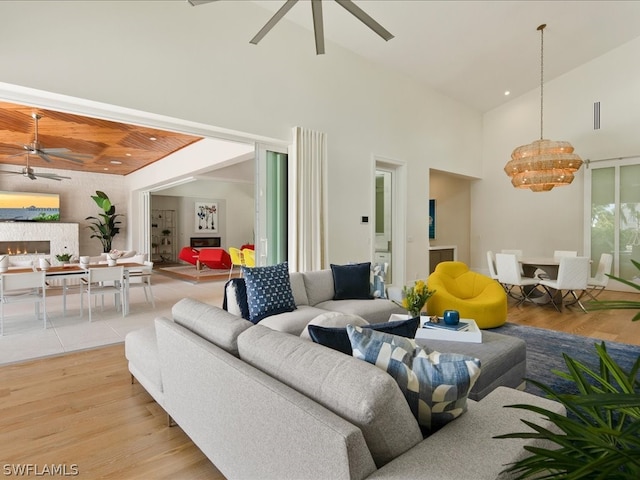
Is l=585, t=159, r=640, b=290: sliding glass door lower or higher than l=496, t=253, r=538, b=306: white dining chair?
higher

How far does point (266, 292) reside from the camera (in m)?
3.29

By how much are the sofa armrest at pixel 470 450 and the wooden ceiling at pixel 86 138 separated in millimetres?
5730

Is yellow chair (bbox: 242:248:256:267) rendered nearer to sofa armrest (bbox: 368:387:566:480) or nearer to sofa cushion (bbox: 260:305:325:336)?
sofa cushion (bbox: 260:305:325:336)

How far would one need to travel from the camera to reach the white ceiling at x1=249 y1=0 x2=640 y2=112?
4805 millimetres

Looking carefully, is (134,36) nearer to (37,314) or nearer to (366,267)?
(366,267)

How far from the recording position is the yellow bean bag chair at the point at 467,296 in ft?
13.7

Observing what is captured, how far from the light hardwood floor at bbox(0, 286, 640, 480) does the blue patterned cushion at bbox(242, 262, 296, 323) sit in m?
1.09

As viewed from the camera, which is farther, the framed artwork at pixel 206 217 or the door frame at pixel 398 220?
the framed artwork at pixel 206 217

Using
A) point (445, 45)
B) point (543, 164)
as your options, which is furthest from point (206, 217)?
point (543, 164)

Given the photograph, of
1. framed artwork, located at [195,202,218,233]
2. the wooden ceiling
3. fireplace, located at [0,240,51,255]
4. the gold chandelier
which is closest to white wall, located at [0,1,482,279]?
the wooden ceiling

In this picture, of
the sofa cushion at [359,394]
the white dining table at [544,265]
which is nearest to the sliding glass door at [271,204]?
the sofa cushion at [359,394]

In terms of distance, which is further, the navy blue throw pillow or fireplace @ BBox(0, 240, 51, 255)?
fireplace @ BBox(0, 240, 51, 255)

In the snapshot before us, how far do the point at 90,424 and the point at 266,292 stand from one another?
1.58 metres

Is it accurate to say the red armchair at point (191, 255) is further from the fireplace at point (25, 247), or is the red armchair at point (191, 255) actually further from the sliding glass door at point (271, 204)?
the sliding glass door at point (271, 204)
